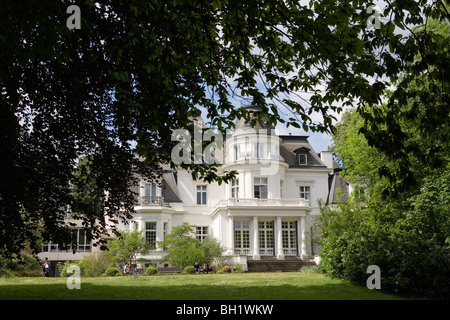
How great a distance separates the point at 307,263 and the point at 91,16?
27.0 metres

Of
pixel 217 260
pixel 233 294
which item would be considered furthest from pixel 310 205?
pixel 233 294

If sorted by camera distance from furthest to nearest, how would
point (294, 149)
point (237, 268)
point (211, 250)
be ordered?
point (294, 149), point (211, 250), point (237, 268)

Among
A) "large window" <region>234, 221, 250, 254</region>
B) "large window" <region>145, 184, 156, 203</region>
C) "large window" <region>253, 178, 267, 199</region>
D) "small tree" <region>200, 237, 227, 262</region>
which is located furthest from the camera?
"large window" <region>253, 178, 267, 199</region>

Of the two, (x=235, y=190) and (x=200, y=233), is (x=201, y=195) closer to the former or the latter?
(x=235, y=190)

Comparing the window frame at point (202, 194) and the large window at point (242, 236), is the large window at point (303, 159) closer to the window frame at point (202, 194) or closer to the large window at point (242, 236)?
the large window at point (242, 236)

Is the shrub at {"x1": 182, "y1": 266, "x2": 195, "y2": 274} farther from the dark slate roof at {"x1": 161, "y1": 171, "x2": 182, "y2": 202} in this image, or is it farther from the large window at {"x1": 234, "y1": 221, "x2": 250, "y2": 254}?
the dark slate roof at {"x1": 161, "y1": 171, "x2": 182, "y2": 202}

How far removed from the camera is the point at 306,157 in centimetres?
4056

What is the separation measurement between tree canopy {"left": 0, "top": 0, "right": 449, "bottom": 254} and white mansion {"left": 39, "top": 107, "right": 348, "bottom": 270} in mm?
23143

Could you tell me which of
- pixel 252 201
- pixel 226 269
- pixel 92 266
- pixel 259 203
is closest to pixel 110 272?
pixel 92 266

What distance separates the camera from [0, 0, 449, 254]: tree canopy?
6.34 meters

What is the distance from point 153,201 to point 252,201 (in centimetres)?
816

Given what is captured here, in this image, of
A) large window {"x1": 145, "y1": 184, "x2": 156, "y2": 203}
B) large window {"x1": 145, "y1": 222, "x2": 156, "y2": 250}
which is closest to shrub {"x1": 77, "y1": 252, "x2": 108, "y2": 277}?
large window {"x1": 145, "y1": 222, "x2": 156, "y2": 250}

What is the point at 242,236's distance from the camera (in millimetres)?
35906
